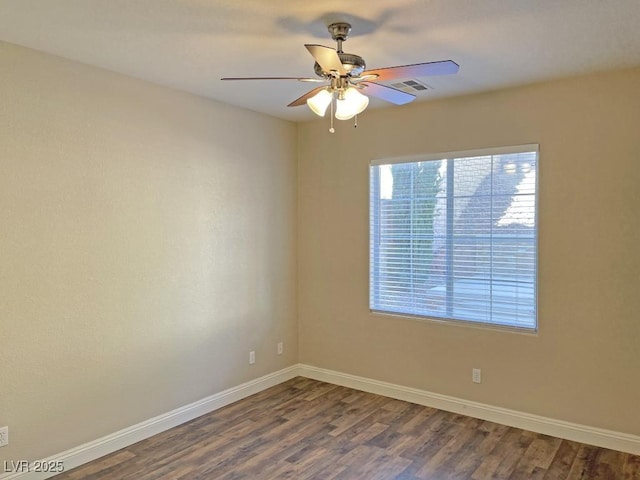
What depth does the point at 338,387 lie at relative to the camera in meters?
4.62

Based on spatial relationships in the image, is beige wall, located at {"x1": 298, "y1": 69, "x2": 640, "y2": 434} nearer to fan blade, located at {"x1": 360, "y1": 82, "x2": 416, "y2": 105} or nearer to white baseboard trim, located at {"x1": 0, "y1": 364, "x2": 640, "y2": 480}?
white baseboard trim, located at {"x1": 0, "y1": 364, "x2": 640, "y2": 480}

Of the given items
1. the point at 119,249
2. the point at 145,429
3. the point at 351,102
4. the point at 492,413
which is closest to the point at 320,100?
the point at 351,102

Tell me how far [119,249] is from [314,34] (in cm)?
198

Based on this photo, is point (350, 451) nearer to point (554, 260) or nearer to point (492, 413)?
point (492, 413)

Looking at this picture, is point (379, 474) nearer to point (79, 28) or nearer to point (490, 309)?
point (490, 309)

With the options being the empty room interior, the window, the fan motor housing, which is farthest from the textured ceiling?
the window

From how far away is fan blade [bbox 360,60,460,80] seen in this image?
2.13 m

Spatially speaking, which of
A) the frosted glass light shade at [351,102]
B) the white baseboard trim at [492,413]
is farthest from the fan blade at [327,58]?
the white baseboard trim at [492,413]

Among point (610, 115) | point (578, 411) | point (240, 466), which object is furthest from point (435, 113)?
point (240, 466)

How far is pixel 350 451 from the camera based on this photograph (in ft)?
10.9

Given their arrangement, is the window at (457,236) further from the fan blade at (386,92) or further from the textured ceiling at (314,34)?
the fan blade at (386,92)

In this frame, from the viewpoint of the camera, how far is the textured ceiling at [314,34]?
2273 mm

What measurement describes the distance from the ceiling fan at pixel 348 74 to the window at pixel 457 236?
1465 mm

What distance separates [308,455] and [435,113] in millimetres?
2925
